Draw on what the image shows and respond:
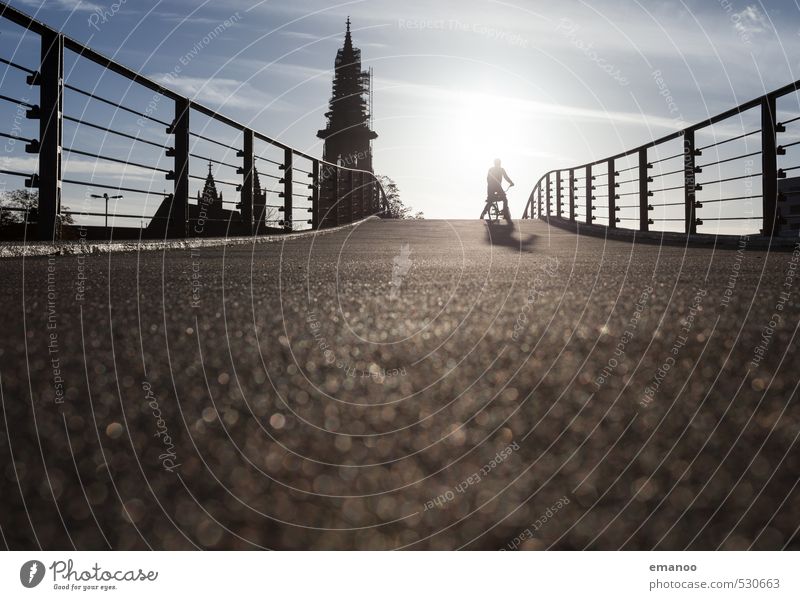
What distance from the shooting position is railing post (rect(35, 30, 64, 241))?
425 cm

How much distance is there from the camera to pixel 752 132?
6961 mm

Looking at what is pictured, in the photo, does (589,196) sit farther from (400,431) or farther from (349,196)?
(400,431)

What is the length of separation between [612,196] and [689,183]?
312 centimetres

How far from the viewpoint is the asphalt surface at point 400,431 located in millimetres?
454

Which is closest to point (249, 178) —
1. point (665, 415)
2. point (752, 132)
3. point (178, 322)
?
point (752, 132)

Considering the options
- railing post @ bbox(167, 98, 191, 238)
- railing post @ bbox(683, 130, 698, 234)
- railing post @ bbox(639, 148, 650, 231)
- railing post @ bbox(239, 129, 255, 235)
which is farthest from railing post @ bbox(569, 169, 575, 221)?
railing post @ bbox(167, 98, 191, 238)

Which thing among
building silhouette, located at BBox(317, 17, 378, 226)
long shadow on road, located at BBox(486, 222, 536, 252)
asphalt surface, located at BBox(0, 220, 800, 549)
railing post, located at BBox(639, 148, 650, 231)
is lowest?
asphalt surface, located at BBox(0, 220, 800, 549)

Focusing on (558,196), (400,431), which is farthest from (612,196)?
(400,431)

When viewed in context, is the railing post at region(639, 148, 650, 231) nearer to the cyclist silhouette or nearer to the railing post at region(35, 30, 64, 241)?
the cyclist silhouette

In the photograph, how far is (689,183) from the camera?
8266mm

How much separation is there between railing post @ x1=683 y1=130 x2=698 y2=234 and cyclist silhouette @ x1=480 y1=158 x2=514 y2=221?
5.48 metres

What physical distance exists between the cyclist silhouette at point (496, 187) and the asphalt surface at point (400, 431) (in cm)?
1291

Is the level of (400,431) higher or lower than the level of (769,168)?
lower
